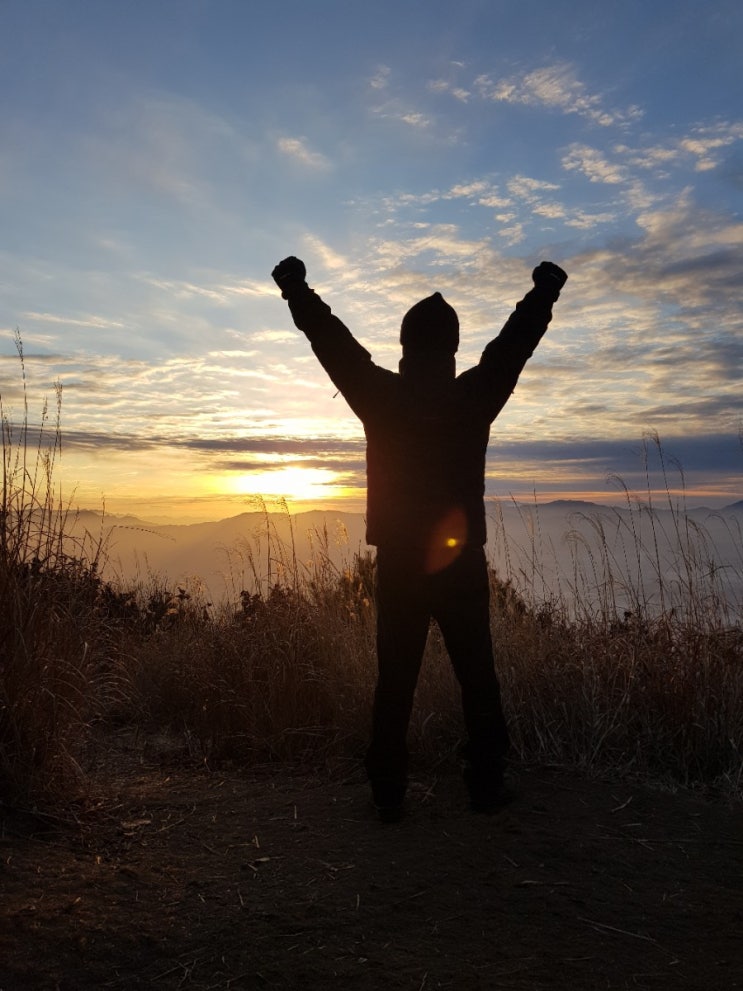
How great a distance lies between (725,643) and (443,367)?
2818mm

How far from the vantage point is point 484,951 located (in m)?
2.78

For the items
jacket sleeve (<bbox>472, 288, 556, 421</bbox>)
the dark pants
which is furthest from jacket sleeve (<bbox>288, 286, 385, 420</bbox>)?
the dark pants

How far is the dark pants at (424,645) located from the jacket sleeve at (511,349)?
0.72 meters

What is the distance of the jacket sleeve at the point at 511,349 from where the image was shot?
373 cm

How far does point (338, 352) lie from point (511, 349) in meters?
0.77

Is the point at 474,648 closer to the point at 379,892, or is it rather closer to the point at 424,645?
the point at 424,645

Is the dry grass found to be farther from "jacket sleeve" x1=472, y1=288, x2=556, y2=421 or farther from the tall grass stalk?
"jacket sleeve" x1=472, y1=288, x2=556, y2=421

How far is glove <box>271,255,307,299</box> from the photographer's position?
12.5 ft

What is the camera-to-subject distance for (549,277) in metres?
3.78

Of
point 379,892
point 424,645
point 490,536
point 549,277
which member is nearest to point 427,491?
point 424,645

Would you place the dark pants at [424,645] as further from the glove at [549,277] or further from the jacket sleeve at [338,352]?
the glove at [549,277]

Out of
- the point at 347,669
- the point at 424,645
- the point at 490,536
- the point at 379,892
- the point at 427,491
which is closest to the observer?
the point at 379,892

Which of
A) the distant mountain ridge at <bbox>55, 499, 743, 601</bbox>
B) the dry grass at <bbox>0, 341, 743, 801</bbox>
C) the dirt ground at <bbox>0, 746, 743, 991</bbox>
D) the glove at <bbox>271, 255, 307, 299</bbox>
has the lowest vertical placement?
the dirt ground at <bbox>0, 746, 743, 991</bbox>

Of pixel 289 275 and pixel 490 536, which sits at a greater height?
pixel 289 275
